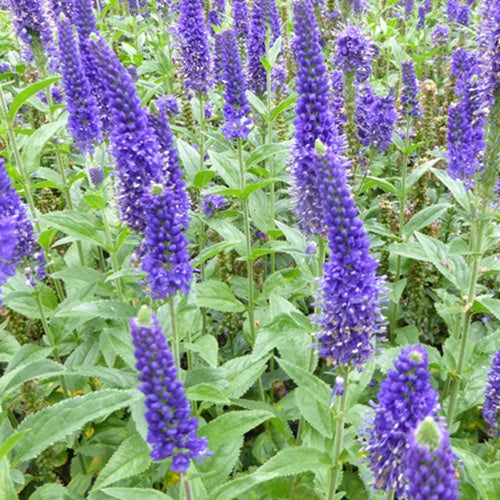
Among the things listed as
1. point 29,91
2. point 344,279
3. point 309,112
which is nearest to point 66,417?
point 344,279

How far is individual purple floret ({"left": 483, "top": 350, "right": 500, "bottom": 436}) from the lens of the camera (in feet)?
11.6

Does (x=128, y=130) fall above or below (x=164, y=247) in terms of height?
above

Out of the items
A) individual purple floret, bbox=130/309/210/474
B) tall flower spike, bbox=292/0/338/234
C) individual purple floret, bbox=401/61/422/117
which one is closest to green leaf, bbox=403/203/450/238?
individual purple floret, bbox=401/61/422/117

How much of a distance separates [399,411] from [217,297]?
8.13 ft

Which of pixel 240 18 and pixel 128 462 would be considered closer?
pixel 128 462

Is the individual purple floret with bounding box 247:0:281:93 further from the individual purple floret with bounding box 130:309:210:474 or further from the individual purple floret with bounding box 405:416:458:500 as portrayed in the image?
the individual purple floret with bounding box 405:416:458:500

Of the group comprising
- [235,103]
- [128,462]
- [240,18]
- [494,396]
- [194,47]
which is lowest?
[128,462]

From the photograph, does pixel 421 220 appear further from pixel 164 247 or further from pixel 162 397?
pixel 162 397

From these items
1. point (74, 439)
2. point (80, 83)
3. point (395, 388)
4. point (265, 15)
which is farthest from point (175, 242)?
point (265, 15)

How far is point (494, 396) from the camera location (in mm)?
3586

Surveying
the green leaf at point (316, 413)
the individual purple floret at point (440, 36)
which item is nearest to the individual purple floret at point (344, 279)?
the green leaf at point (316, 413)

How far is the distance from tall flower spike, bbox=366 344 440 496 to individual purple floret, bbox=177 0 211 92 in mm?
4723

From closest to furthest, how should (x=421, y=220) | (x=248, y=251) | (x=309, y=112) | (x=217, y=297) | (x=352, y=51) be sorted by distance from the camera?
(x=309, y=112)
(x=217, y=297)
(x=248, y=251)
(x=421, y=220)
(x=352, y=51)

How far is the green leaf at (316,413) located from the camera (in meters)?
3.61
